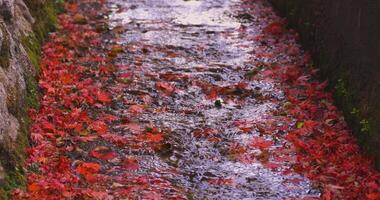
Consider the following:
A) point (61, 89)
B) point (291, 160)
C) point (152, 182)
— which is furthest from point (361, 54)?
point (61, 89)

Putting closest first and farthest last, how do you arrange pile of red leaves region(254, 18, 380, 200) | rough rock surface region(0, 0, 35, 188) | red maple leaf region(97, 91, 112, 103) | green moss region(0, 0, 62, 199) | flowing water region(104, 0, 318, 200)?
green moss region(0, 0, 62, 199)
rough rock surface region(0, 0, 35, 188)
pile of red leaves region(254, 18, 380, 200)
flowing water region(104, 0, 318, 200)
red maple leaf region(97, 91, 112, 103)

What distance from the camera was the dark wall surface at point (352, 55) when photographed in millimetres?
7918

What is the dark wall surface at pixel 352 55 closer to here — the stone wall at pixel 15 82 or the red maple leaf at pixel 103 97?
the red maple leaf at pixel 103 97

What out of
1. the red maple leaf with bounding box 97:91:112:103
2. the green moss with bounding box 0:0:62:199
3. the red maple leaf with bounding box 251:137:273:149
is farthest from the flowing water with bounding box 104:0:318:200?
the green moss with bounding box 0:0:62:199

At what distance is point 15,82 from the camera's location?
8.24 metres

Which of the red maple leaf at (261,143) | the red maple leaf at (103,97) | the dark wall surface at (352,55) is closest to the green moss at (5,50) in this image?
the red maple leaf at (103,97)

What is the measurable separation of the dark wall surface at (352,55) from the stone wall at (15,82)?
175 inches

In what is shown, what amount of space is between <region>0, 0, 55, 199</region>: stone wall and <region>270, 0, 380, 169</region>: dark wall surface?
4.45 m

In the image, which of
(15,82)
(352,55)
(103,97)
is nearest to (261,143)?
(352,55)

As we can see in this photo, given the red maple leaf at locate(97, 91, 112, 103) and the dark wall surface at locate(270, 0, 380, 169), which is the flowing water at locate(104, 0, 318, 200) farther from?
the dark wall surface at locate(270, 0, 380, 169)

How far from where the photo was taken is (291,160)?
8.03 metres

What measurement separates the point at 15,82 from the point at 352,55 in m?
4.84

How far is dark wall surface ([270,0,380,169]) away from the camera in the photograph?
7.92 metres

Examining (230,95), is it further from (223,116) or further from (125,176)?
(125,176)
